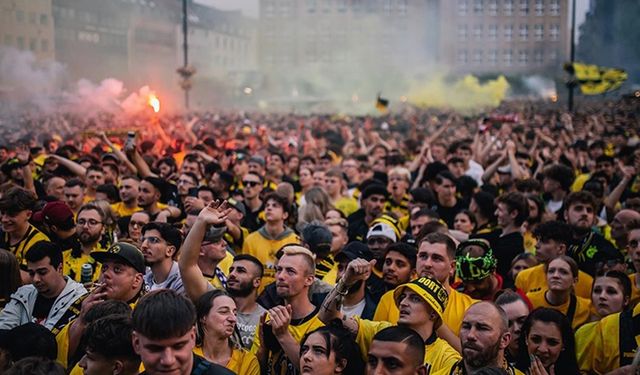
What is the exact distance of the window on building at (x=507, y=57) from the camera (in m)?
83.6

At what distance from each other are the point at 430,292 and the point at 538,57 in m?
84.0

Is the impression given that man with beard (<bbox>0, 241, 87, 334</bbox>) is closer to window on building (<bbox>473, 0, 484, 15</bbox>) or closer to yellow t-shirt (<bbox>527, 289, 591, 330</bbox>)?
yellow t-shirt (<bbox>527, 289, 591, 330</bbox>)

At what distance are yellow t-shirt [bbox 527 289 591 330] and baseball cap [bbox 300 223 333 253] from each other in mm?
1655

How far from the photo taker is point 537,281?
6.04 meters

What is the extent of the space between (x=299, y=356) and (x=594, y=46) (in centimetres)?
5982

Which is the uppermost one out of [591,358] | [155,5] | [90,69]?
[155,5]

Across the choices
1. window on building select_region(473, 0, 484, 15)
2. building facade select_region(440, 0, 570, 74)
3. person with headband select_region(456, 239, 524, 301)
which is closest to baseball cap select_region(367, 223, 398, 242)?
person with headband select_region(456, 239, 524, 301)

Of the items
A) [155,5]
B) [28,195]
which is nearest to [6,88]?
[28,195]

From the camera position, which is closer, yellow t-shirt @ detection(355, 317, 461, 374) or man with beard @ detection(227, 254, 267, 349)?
yellow t-shirt @ detection(355, 317, 461, 374)

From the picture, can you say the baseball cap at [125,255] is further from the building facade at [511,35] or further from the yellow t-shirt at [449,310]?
the building facade at [511,35]

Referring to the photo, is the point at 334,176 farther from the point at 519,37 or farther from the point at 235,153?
the point at 519,37

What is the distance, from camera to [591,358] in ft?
16.1

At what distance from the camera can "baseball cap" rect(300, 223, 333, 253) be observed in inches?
250

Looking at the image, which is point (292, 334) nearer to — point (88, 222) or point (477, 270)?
point (477, 270)
